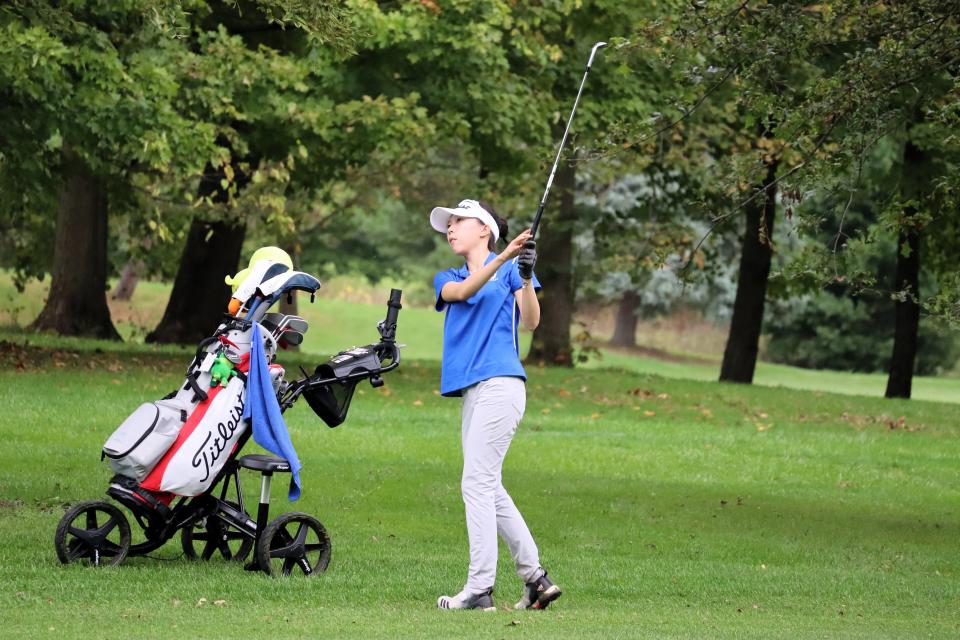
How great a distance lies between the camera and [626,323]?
5612 centimetres

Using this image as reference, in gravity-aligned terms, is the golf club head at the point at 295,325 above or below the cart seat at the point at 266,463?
above

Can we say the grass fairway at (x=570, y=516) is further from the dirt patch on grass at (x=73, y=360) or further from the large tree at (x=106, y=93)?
the large tree at (x=106, y=93)

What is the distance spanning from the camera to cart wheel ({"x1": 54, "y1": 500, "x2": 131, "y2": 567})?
8.23m

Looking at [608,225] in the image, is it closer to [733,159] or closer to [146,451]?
[733,159]

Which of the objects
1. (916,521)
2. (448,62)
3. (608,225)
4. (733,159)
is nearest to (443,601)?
(733,159)

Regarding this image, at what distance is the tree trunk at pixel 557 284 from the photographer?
95.2ft

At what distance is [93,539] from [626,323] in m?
48.3

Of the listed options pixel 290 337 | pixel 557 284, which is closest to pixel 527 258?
pixel 290 337

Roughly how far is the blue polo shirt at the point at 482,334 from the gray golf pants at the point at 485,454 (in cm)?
6

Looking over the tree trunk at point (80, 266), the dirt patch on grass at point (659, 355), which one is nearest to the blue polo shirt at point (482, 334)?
the tree trunk at point (80, 266)

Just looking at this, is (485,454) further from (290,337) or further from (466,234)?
(290,337)

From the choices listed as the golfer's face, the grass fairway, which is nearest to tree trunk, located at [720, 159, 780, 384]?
the grass fairway

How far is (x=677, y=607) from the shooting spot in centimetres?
Result: 830

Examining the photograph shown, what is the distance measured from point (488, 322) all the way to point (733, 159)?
4469 millimetres
